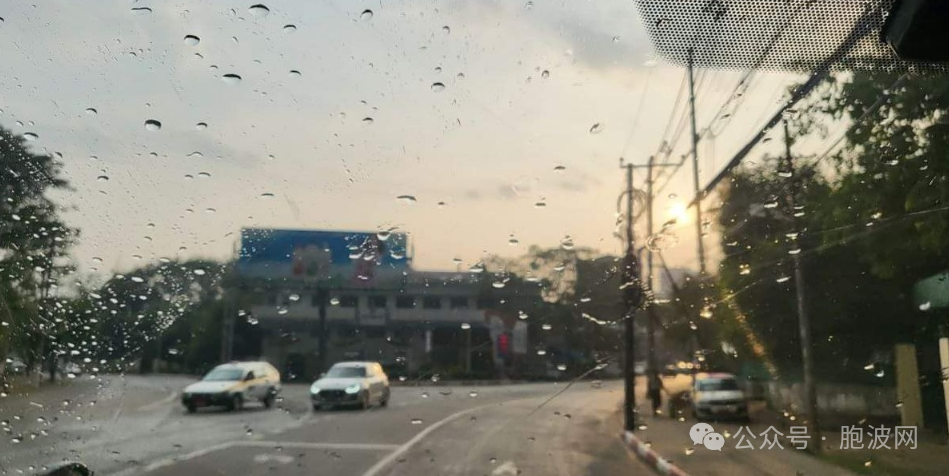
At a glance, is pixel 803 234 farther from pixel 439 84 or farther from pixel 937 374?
pixel 439 84

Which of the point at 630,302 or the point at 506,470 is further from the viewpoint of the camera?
the point at 630,302

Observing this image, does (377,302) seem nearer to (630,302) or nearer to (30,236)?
(630,302)

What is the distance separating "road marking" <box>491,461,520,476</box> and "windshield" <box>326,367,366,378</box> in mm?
952

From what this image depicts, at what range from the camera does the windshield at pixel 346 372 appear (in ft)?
15.4

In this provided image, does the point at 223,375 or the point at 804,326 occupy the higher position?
the point at 804,326

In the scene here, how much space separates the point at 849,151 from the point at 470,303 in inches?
121

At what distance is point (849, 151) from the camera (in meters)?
6.03

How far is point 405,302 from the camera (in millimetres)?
4934

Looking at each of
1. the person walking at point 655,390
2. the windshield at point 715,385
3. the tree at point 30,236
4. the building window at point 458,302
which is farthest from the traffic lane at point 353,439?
the tree at point 30,236

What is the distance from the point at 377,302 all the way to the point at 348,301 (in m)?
0.18

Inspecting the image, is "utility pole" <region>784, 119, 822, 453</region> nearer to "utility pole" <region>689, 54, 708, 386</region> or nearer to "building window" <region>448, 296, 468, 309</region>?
"utility pole" <region>689, 54, 708, 386</region>

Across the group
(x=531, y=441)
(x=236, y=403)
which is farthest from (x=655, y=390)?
(x=236, y=403)

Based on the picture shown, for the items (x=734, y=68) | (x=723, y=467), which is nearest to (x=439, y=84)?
(x=734, y=68)

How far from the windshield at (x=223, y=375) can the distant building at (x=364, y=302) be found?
0.19 metres
